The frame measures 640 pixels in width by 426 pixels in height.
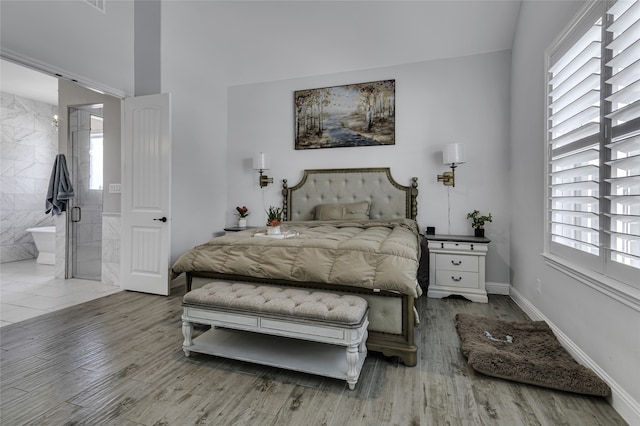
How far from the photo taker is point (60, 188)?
4.26 metres

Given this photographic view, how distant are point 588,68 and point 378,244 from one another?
1.75 meters

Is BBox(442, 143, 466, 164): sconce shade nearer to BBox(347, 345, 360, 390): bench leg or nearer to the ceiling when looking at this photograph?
BBox(347, 345, 360, 390): bench leg

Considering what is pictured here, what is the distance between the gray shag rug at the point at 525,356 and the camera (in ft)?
5.76

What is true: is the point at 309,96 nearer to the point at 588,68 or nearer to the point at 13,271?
the point at 588,68

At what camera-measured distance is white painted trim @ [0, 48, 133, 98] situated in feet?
8.68

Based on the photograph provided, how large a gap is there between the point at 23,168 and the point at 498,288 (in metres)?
7.72

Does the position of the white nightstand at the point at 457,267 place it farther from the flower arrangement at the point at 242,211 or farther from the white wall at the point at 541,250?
the flower arrangement at the point at 242,211

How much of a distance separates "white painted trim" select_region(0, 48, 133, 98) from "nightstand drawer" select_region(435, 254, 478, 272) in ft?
13.7

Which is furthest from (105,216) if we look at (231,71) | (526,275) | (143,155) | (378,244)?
(526,275)

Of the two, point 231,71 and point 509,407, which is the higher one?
point 231,71

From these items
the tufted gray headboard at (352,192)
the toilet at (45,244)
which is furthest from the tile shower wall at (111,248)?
the tufted gray headboard at (352,192)

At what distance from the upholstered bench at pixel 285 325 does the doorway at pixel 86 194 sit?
3108 millimetres

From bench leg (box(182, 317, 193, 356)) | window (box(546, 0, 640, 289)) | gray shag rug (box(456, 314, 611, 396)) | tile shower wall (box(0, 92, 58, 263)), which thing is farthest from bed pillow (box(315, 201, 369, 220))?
tile shower wall (box(0, 92, 58, 263))

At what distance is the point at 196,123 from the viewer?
448 centimetres
